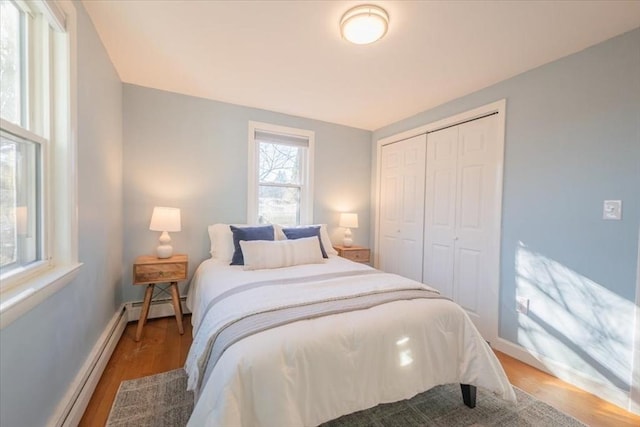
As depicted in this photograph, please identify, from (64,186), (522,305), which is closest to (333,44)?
(64,186)

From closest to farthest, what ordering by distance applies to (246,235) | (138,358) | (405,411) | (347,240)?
1. (405,411)
2. (138,358)
3. (246,235)
4. (347,240)

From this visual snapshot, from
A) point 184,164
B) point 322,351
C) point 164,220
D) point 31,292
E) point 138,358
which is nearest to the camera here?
point 31,292

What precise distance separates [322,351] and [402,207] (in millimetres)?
2580

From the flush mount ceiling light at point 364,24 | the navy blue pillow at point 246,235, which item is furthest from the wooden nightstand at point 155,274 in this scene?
the flush mount ceiling light at point 364,24

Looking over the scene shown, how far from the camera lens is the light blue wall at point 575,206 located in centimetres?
172

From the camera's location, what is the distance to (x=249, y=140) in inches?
124

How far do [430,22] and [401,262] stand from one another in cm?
258

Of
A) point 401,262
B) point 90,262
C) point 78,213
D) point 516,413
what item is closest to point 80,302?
point 90,262

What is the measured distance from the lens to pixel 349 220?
11.7ft

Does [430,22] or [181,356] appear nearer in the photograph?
[430,22]

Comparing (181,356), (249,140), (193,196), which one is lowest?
(181,356)

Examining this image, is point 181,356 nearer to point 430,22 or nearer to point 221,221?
point 221,221

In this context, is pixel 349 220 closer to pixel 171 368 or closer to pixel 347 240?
pixel 347 240

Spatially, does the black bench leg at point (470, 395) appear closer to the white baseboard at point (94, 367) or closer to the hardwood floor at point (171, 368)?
the hardwood floor at point (171, 368)
